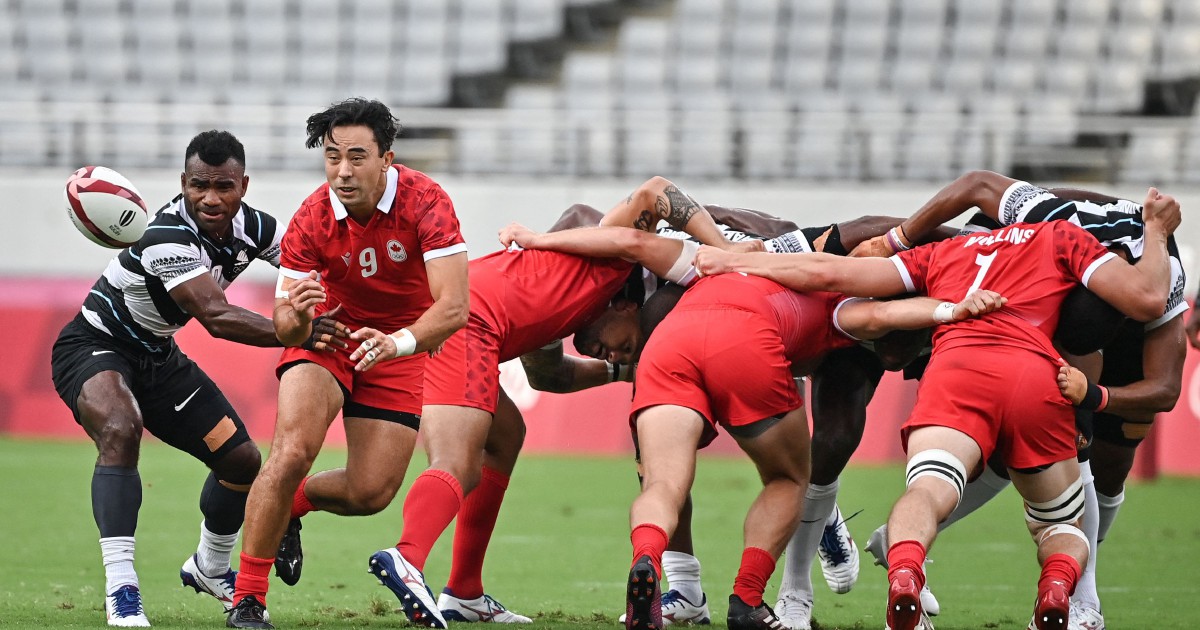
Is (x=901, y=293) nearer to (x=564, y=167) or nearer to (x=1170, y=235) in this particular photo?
(x=1170, y=235)

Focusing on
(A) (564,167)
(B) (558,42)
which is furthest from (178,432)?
(B) (558,42)

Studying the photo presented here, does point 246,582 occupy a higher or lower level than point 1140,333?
lower

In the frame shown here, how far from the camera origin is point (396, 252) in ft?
19.1

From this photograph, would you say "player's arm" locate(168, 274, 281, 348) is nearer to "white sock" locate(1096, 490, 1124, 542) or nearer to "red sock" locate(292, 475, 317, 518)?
"red sock" locate(292, 475, 317, 518)

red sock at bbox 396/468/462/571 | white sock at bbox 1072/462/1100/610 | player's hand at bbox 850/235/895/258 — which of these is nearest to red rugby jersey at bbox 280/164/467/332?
red sock at bbox 396/468/462/571

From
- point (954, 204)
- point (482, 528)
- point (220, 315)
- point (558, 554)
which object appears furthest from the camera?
point (558, 554)

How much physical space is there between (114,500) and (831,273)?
317 cm

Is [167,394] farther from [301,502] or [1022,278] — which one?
[1022,278]

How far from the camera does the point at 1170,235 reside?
6059 mm

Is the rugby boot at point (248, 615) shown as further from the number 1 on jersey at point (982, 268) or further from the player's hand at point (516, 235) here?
the number 1 on jersey at point (982, 268)

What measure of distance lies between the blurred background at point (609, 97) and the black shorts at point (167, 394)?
9.93 m

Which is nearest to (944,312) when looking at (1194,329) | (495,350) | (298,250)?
(495,350)

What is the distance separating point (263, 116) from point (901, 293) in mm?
12757

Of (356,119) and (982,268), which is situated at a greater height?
(356,119)
